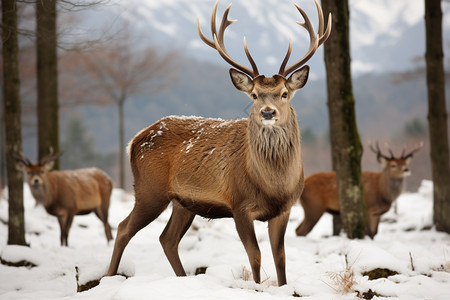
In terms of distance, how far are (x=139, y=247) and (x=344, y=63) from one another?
3.82m

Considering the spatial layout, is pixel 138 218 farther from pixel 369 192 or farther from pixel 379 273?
pixel 369 192

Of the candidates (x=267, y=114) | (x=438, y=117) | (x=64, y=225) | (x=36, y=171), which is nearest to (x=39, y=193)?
(x=36, y=171)

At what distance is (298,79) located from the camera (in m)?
4.20

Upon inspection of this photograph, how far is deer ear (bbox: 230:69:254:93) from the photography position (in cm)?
420

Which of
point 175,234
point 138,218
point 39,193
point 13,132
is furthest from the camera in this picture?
point 39,193

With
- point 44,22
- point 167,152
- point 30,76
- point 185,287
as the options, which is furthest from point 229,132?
point 30,76

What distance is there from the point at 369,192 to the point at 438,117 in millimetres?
1747

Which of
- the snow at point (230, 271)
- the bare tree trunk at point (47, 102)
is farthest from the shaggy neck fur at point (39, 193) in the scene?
the bare tree trunk at point (47, 102)

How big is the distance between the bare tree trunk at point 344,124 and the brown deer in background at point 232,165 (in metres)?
2.16

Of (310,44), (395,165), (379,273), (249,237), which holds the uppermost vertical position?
(310,44)

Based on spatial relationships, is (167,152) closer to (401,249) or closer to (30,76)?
(401,249)

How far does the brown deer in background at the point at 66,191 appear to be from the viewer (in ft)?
28.5

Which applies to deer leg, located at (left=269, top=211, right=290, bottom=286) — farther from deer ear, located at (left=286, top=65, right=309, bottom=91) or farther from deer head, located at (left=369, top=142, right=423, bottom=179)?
deer head, located at (left=369, top=142, right=423, bottom=179)

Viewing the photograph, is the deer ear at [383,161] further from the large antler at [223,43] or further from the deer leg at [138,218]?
the deer leg at [138,218]
